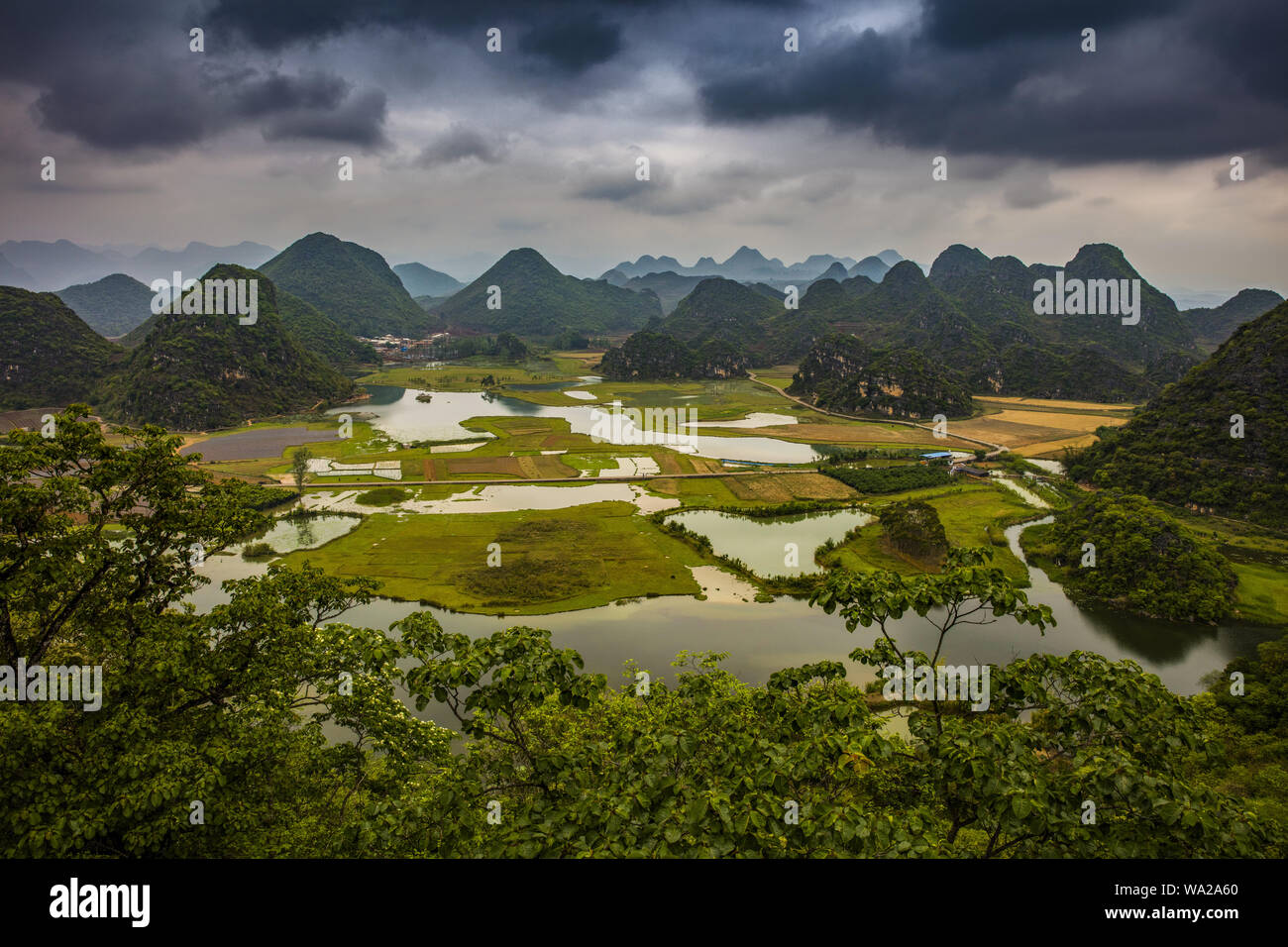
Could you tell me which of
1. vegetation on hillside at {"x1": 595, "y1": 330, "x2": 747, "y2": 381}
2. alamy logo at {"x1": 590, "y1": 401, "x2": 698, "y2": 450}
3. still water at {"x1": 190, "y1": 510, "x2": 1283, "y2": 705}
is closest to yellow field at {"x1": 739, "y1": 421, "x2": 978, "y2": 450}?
alamy logo at {"x1": 590, "y1": 401, "x2": 698, "y2": 450}

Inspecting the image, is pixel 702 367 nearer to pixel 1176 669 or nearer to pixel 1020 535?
pixel 1020 535

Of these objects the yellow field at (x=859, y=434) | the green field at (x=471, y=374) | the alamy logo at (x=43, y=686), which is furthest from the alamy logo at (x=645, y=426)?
the alamy logo at (x=43, y=686)

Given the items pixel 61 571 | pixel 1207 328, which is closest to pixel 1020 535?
pixel 61 571

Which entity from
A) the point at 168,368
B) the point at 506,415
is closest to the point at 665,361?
the point at 506,415

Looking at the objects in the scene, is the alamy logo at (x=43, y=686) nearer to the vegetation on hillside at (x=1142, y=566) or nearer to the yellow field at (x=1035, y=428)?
the vegetation on hillside at (x=1142, y=566)

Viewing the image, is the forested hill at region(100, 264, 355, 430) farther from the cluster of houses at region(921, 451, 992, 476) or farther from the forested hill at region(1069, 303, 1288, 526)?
the forested hill at region(1069, 303, 1288, 526)
